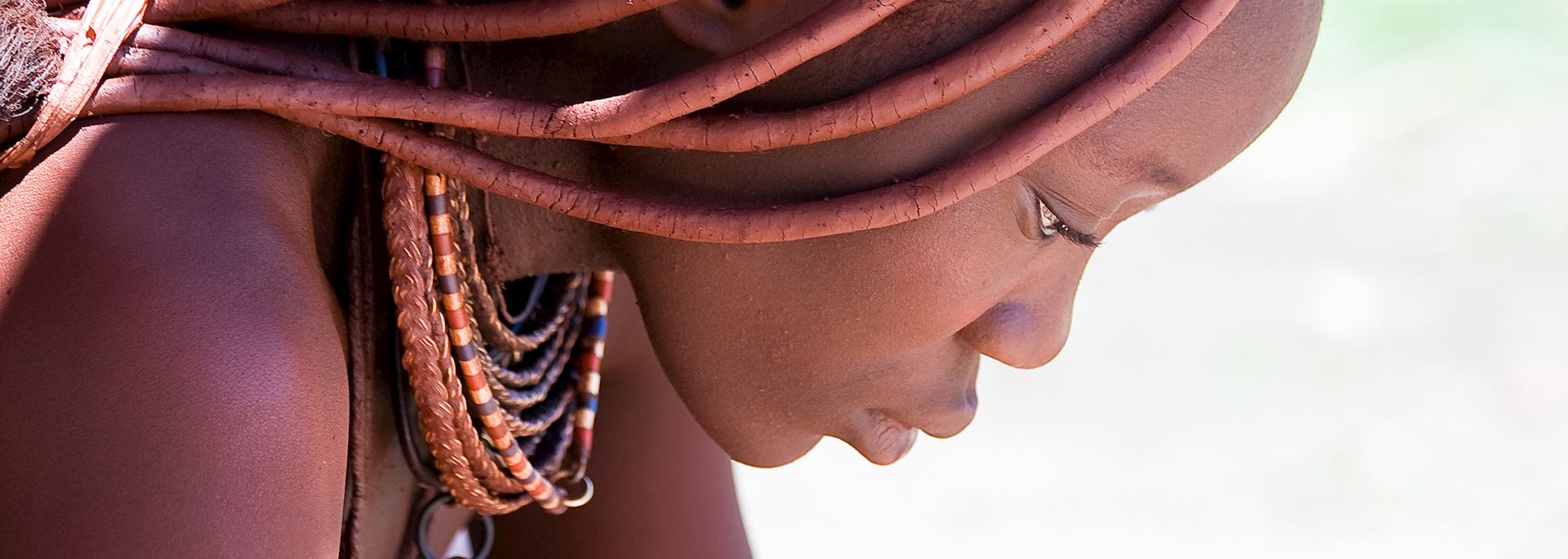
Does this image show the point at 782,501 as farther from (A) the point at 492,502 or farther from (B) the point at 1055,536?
(A) the point at 492,502

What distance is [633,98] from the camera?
3.34ft

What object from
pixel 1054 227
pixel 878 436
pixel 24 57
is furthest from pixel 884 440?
pixel 24 57

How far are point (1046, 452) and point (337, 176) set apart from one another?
2.57m

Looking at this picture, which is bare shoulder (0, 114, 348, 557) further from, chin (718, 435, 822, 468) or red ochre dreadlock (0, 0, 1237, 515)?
chin (718, 435, 822, 468)

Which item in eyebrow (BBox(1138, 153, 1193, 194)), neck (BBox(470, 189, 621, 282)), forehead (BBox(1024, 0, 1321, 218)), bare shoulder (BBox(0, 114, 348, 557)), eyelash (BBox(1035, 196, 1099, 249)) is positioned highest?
neck (BBox(470, 189, 621, 282))

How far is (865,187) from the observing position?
1090 millimetres

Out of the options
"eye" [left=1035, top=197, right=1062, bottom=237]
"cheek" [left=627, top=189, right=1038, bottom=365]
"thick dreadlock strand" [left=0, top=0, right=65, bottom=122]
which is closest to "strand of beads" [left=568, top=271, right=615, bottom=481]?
"cheek" [left=627, top=189, right=1038, bottom=365]

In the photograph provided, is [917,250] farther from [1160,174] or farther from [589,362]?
[589,362]

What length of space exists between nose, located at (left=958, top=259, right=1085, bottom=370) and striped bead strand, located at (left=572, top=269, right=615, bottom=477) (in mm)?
385

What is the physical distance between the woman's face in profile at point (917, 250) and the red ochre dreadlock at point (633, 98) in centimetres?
4

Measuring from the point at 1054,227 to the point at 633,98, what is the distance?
0.38 m

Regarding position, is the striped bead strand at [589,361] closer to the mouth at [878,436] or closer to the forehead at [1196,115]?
the mouth at [878,436]

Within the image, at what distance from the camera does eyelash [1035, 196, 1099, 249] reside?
1.18 metres

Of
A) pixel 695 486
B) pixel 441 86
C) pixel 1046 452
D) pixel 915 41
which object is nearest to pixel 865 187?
pixel 915 41
